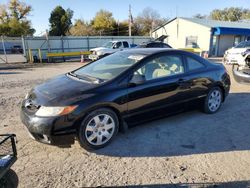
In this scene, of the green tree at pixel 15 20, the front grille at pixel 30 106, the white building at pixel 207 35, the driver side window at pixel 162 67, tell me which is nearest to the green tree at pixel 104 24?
the green tree at pixel 15 20

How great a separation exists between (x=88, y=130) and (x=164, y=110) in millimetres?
1582

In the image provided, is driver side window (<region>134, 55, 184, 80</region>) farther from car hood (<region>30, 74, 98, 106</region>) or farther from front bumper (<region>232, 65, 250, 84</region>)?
front bumper (<region>232, 65, 250, 84</region>)

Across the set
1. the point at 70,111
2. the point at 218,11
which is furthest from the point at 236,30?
the point at 218,11

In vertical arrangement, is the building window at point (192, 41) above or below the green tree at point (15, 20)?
below

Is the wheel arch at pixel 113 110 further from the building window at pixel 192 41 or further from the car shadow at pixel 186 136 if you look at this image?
Result: the building window at pixel 192 41

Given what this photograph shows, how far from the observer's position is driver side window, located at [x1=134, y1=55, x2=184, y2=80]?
4.15 metres

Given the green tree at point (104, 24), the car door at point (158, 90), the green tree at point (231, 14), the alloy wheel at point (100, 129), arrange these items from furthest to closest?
the green tree at point (231, 14)
the green tree at point (104, 24)
the car door at point (158, 90)
the alloy wheel at point (100, 129)

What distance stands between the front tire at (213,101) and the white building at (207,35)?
70.5 ft

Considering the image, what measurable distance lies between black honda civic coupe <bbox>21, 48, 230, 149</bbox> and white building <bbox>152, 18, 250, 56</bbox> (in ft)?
72.8

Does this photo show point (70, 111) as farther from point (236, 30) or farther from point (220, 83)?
point (236, 30)

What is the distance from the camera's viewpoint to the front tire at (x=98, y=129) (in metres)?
3.46

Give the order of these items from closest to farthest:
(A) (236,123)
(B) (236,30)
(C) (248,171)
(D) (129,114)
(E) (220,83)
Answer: (C) (248,171) → (D) (129,114) → (A) (236,123) → (E) (220,83) → (B) (236,30)

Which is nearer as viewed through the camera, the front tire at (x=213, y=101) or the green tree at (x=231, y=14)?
the front tire at (x=213, y=101)

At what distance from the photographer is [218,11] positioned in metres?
67.1
